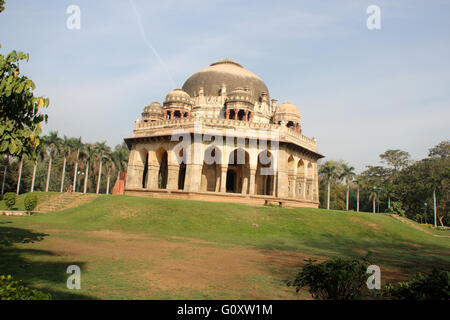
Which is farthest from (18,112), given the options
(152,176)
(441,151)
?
(441,151)

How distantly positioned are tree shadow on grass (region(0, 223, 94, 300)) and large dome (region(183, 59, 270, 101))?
89.8 feet

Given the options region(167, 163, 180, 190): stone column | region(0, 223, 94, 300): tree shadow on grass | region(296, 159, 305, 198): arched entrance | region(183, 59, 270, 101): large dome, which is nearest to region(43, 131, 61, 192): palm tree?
region(183, 59, 270, 101): large dome

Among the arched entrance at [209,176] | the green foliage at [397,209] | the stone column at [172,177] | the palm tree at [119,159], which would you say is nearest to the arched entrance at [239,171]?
the arched entrance at [209,176]

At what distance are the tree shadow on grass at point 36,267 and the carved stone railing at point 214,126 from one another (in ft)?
59.6

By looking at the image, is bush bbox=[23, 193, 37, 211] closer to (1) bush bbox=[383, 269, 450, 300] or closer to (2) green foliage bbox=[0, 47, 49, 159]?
(2) green foliage bbox=[0, 47, 49, 159]

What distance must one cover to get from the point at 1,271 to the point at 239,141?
22.0 metres

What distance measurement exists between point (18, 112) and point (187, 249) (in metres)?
6.73

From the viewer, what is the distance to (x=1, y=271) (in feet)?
22.7

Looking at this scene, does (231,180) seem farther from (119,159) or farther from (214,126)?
(119,159)

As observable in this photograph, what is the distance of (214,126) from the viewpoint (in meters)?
27.5

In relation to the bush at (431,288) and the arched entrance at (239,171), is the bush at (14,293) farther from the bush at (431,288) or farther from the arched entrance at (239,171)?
the arched entrance at (239,171)

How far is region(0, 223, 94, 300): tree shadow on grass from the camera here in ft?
19.4
